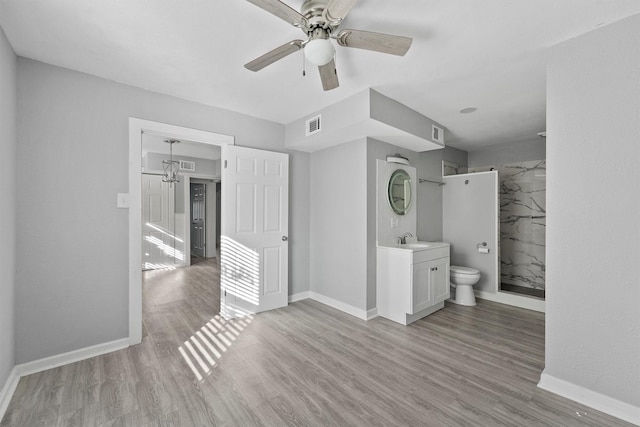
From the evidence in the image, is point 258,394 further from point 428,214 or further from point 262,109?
point 428,214

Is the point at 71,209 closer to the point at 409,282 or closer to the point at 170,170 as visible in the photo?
the point at 409,282

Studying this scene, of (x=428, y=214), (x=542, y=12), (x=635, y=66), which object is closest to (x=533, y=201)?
(x=428, y=214)

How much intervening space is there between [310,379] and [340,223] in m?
1.87

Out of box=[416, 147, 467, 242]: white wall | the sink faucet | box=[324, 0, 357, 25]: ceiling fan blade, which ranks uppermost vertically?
Answer: box=[324, 0, 357, 25]: ceiling fan blade

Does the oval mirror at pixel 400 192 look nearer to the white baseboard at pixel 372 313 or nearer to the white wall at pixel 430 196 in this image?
the white wall at pixel 430 196

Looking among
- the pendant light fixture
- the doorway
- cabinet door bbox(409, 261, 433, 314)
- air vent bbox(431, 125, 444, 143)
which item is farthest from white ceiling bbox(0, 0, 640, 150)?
the pendant light fixture

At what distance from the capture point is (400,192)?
3676 mm

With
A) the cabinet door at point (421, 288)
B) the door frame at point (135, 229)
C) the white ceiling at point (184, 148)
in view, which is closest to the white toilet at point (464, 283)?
the cabinet door at point (421, 288)

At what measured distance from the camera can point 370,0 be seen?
1.55 metres

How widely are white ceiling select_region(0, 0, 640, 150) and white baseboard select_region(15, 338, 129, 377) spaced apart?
2336 millimetres

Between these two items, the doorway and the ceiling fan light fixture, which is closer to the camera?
the ceiling fan light fixture

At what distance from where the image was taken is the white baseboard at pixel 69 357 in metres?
2.09

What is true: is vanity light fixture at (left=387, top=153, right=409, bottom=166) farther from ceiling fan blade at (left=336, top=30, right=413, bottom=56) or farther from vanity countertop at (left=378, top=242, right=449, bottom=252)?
ceiling fan blade at (left=336, top=30, right=413, bottom=56)

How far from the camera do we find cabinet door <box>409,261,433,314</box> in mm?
3012
